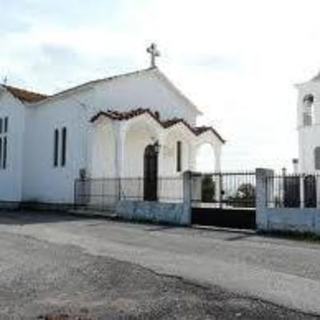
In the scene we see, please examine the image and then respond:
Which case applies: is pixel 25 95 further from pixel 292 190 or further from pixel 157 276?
pixel 157 276

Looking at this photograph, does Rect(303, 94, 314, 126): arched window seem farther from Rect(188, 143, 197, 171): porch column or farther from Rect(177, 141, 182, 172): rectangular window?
Rect(177, 141, 182, 172): rectangular window

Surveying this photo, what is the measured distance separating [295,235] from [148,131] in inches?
495

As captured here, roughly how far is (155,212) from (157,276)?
39.0 feet

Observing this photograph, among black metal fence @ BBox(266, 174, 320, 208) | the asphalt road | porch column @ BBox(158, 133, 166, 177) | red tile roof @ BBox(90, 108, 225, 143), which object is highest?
red tile roof @ BBox(90, 108, 225, 143)

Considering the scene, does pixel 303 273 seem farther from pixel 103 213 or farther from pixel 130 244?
pixel 103 213

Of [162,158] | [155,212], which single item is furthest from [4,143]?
[155,212]

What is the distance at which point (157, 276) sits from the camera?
35.8ft

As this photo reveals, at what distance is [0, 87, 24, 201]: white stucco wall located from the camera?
32.6 meters

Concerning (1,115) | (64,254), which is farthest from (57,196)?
(64,254)

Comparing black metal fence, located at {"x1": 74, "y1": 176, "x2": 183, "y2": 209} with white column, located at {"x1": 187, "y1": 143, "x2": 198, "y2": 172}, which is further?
white column, located at {"x1": 187, "y1": 143, "x2": 198, "y2": 172}

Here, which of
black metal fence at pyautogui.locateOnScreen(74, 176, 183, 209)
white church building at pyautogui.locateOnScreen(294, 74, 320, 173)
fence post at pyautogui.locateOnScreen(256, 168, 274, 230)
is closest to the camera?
fence post at pyautogui.locateOnScreen(256, 168, 274, 230)

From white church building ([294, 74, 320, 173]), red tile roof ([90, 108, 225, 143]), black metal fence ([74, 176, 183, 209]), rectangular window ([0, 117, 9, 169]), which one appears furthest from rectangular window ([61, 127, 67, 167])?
white church building ([294, 74, 320, 173])

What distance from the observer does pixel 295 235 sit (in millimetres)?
18031

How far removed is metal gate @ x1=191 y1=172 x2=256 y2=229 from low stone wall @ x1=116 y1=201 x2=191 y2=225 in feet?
1.24
